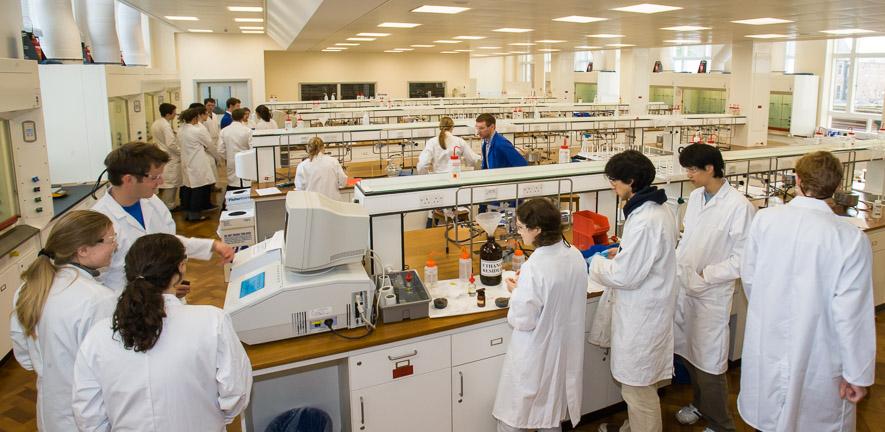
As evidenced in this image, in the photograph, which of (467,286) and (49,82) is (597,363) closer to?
(467,286)

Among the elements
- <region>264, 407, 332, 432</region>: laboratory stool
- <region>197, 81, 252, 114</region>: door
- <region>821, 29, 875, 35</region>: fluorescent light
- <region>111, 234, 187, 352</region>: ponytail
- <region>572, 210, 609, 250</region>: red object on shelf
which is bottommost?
<region>264, 407, 332, 432</region>: laboratory stool

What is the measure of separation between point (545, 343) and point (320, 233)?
922mm

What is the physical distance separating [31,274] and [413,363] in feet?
4.27

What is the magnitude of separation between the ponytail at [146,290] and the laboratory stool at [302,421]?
1109mm

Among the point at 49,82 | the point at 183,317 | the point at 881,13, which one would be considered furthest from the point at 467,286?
the point at 881,13

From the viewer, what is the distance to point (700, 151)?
2.55m

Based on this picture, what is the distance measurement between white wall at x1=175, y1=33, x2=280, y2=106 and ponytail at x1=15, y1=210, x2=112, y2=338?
38.6 feet

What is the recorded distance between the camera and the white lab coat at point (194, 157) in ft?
21.7

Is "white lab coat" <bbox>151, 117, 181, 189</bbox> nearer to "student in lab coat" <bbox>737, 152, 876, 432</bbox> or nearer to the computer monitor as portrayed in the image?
the computer monitor

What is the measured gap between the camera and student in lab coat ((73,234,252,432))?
4.79ft

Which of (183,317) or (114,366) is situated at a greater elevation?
(183,317)

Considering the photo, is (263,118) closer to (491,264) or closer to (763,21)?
(491,264)

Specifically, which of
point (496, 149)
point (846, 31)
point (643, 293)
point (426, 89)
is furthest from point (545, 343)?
point (426, 89)

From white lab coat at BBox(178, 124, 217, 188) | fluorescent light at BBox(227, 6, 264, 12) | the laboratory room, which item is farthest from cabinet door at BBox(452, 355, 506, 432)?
fluorescent light at BBox(227, 6, 264, 12)
